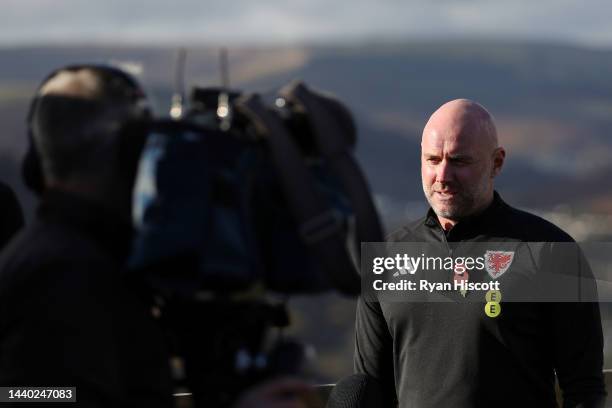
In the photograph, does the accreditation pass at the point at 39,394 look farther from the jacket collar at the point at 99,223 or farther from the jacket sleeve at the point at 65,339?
the jacket collar at the point at 99,223

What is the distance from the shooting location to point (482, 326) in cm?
356

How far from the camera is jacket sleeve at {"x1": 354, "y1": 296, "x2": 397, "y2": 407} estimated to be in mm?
3834

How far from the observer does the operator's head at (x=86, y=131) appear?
195 centimetres

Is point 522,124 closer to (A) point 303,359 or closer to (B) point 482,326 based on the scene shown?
(B) point 482,326

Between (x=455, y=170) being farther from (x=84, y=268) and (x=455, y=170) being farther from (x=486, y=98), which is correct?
(x=84, y=268)

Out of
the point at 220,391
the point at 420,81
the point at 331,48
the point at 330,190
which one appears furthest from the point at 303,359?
the point at 420,81

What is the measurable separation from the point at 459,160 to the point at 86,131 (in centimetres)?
207

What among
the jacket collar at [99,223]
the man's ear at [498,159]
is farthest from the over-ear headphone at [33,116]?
the man's ear at [498,159]

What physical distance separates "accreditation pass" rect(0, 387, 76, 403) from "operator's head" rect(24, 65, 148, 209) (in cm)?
33

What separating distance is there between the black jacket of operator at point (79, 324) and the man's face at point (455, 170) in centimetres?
200

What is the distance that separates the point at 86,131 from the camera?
6.40ft

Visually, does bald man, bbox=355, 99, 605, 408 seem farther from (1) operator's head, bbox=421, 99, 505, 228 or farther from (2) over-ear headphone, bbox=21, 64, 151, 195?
(2) over-ear headphone, bbox=21, 64, 151, 195

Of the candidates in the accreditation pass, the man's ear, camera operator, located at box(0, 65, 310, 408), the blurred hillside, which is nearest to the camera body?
camera operator, located at box(0, 65, 310, 408)

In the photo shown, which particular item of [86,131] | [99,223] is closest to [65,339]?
[99,223]
